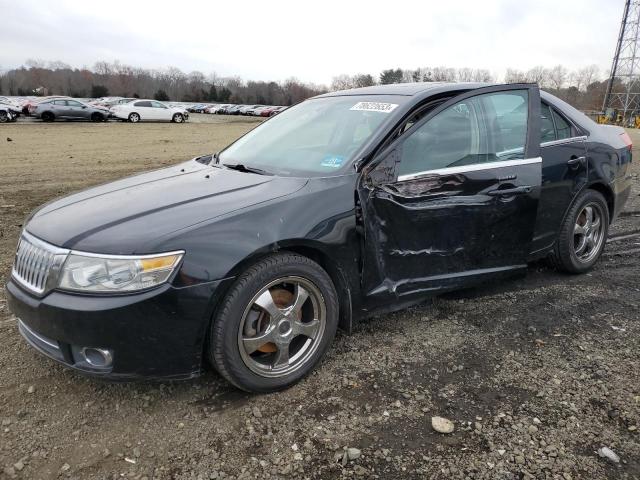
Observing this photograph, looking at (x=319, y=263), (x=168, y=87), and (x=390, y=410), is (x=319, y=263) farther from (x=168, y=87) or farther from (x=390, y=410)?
(x=168, y=87)

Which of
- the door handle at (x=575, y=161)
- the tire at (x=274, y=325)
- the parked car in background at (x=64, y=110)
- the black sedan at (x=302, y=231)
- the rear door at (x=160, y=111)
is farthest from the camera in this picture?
the rear door at (x=160, y=111)

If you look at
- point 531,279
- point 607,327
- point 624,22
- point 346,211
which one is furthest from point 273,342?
point 624,22

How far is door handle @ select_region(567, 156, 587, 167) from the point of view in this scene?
4.01m

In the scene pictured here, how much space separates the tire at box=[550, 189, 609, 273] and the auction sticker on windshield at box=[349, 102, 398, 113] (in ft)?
6.23

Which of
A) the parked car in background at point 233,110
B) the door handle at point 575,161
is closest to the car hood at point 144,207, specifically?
the door handle at point 575,161

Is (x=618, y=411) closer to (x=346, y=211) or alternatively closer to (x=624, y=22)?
(x=346, y=211)

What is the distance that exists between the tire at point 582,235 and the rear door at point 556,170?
123mm

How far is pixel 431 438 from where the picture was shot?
2.42m

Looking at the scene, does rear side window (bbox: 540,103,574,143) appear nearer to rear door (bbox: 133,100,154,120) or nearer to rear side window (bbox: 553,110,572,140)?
rear side window (bbox: 553,110,572,140)

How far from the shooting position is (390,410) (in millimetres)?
2619

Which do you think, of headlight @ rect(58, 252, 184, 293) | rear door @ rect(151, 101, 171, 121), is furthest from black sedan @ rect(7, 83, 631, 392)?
rear door @ rect(151, 101, 171, 121)


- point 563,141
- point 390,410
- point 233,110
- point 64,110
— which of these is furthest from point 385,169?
point 233,110

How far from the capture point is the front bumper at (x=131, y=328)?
2.31 m

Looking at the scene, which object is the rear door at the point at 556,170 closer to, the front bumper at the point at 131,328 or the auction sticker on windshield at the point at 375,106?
the auction sticker on windshield at the point at 375,106
